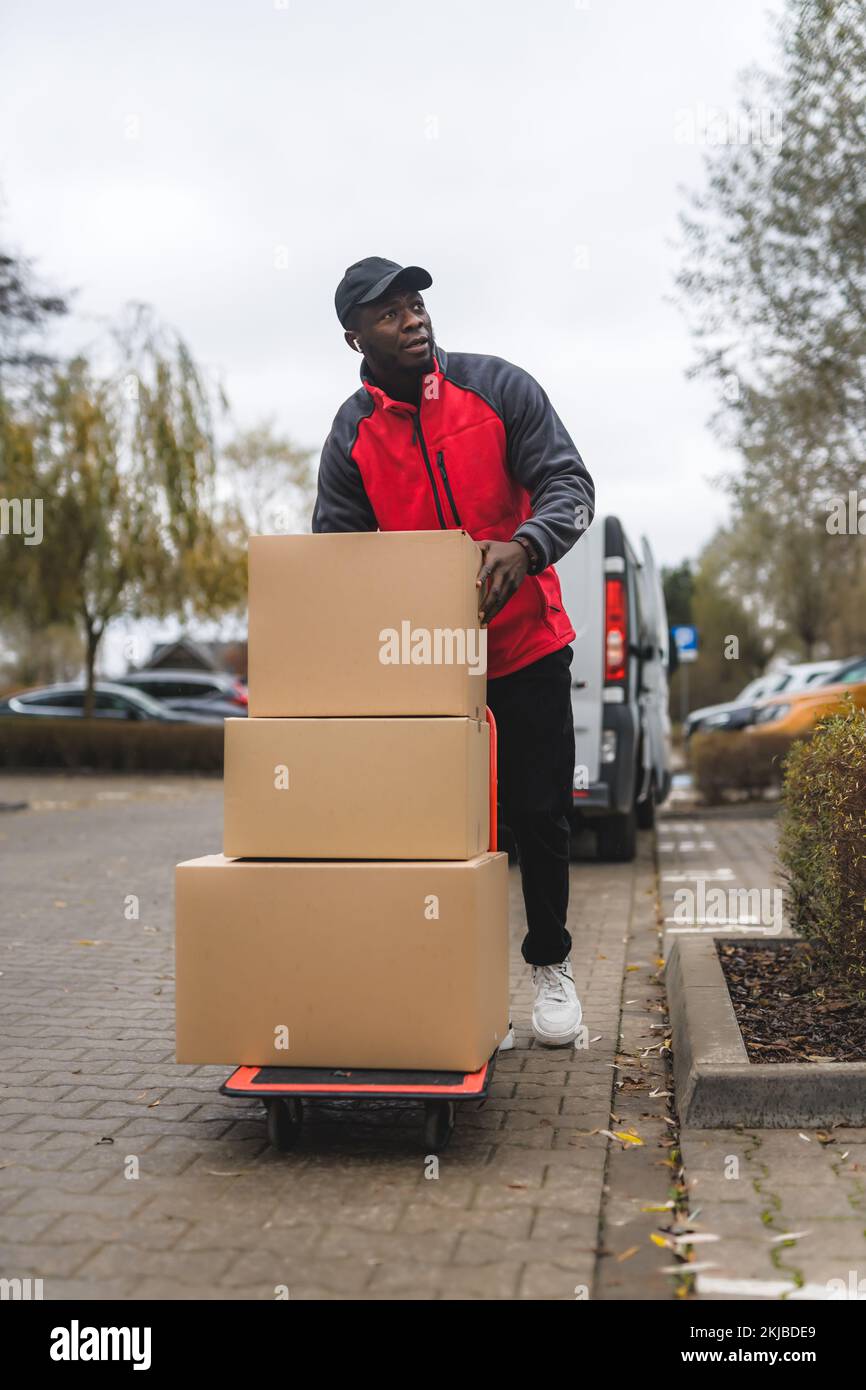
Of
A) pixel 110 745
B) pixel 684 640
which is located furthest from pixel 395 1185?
pixel 110 745

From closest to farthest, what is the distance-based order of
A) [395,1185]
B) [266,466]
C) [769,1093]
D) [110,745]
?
[395,1185]
[769,1093]
[110,745]
[266,466]

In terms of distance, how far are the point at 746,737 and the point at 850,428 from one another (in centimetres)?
505

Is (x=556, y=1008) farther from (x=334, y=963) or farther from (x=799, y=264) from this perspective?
(x=799, y=264)

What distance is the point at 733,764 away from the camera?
1406 cm

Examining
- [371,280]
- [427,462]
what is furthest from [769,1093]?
[371,280]

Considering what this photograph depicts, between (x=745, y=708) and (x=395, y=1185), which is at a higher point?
(x=745, y=708)

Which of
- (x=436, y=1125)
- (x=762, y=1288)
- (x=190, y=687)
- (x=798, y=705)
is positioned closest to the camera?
(x=762, y=1288)

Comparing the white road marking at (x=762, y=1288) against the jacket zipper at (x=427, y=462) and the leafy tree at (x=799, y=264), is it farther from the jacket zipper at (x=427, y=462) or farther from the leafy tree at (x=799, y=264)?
the leafy tree at (x=799, y=264)

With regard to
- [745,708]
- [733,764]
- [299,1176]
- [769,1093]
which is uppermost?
[745,708]

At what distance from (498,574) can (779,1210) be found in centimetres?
161

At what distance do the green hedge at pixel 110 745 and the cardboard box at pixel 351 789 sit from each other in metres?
18.3

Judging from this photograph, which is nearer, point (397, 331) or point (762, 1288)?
point (762, 1288)

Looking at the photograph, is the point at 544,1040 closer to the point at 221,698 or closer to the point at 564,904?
the point at 564,904
